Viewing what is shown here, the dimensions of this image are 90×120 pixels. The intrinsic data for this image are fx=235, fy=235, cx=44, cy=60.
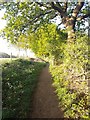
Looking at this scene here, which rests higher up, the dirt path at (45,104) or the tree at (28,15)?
the tree at (28,15)

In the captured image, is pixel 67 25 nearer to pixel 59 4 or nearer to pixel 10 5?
pixel 59 4

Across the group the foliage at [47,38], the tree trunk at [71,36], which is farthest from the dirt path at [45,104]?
the foliage at [47,38]

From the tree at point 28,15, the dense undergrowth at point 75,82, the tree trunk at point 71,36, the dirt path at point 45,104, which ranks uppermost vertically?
the tree at point 28,15

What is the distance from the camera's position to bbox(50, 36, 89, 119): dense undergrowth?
5093 millimetres

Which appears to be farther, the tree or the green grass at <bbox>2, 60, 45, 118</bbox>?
the tree

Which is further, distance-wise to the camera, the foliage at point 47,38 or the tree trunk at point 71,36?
the foliage at point 47,38

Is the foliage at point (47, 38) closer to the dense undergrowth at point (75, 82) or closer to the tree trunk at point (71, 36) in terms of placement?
the tree trunk at point (71, 36)

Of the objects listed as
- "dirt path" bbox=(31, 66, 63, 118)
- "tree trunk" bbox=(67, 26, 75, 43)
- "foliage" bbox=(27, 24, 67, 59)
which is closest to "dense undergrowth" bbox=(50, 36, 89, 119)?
"dirt path" bbox=(31, 66, 63, 118)

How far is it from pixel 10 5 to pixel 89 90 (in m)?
5.80

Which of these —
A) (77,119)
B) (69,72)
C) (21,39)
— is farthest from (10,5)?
(77,119)

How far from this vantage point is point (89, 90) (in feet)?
19.1

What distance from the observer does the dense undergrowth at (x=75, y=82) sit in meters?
5.09

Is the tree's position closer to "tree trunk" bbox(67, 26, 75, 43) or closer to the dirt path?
"tree trunk" bbox(67, 26, 75, 43)

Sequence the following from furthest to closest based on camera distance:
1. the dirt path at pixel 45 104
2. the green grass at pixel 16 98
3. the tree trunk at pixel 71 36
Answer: the tree trunk at pixel 71 36, the dirt path at pixel 45 104, the green grass at pixel 16 98
